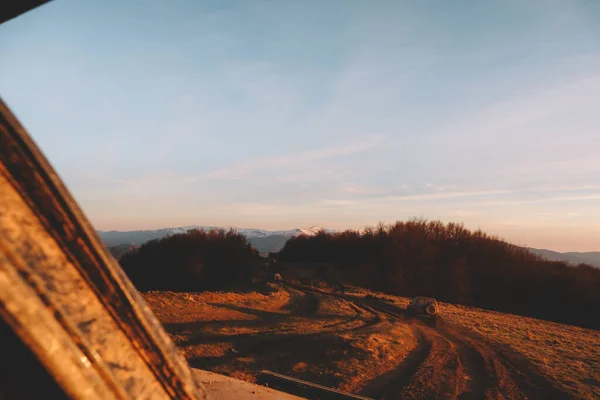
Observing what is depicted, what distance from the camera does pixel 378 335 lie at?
9.79m

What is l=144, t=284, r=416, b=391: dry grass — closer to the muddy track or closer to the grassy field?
the grassy field

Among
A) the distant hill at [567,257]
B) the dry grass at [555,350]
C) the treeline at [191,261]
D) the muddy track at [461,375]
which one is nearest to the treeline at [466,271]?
the distant hill at [567,257]

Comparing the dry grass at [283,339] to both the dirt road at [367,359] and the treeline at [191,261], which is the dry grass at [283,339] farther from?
the treeline at [191,261]

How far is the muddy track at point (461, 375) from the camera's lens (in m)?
6.14

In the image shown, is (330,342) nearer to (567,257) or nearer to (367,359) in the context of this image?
(367,359)

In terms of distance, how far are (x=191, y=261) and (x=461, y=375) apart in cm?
2509

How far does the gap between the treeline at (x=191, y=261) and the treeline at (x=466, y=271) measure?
9982 mm

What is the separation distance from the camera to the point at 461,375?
7.12 meters

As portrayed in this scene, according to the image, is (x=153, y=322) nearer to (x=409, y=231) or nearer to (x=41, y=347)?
(x=41, y=347)

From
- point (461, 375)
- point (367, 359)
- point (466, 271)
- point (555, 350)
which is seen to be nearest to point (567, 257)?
point (466, 271)

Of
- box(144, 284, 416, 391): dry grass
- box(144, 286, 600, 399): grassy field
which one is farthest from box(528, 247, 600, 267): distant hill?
box(144, 284, 416, 391): dry grass

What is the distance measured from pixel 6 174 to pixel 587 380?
1039 cm

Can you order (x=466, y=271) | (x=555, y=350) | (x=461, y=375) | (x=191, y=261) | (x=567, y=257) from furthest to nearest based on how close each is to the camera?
(x=567, y=257), (x=466, y=271), (x=191, y=261), (x=555, y=350), (x=461, y=375)

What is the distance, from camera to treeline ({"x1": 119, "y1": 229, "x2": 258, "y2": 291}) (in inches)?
1081
